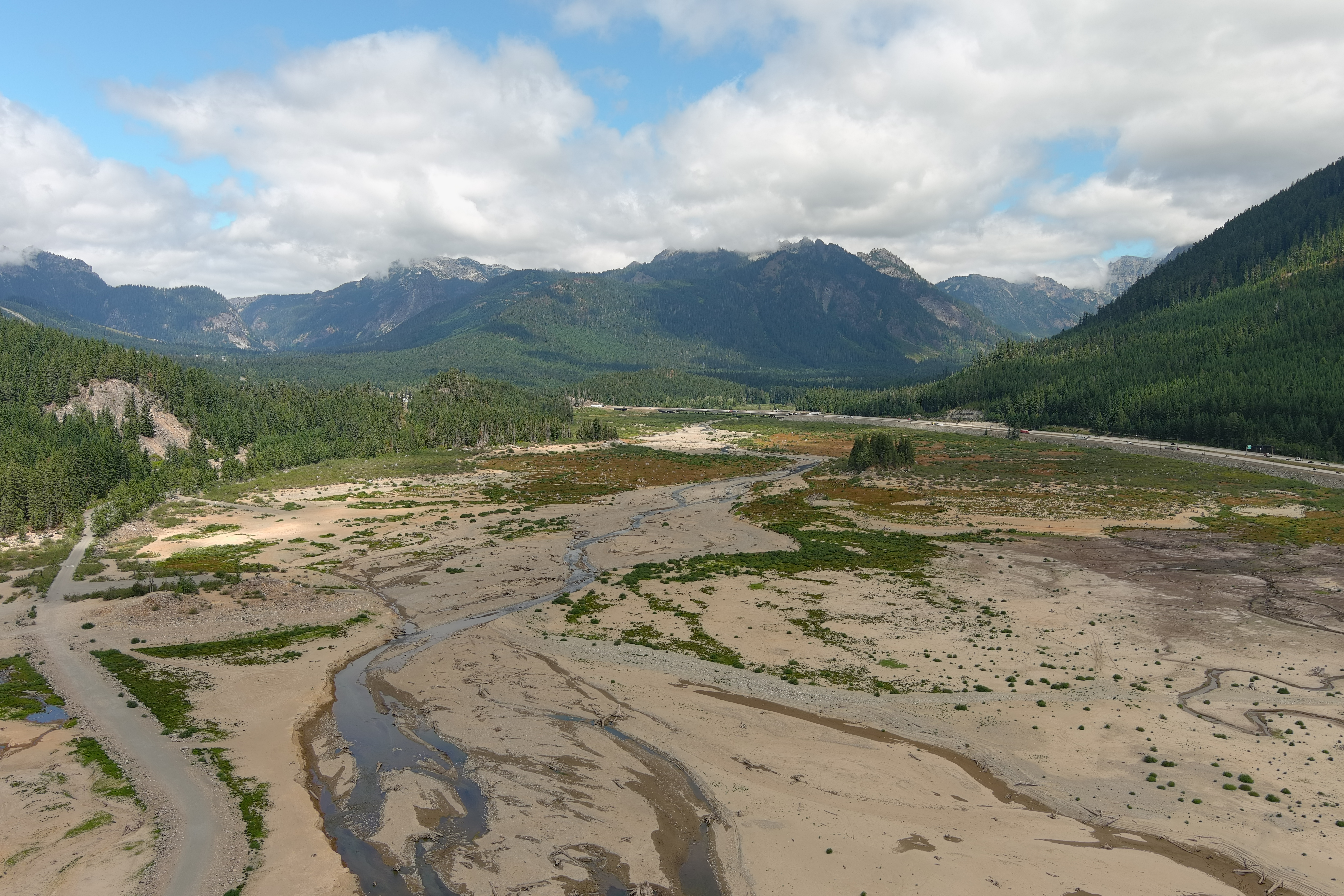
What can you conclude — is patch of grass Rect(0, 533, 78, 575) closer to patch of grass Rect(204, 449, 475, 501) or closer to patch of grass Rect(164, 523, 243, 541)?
patch of grass Rect(164, 523, 243, 541)

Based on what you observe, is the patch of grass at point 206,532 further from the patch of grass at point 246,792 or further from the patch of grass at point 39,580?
the patch of grass at point 246,792

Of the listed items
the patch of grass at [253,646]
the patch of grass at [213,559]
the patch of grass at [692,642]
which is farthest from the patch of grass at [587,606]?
the patch of grass at [213,559]

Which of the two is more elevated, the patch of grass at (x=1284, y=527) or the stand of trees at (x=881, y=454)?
the stand of trees at (x=881, y=454)

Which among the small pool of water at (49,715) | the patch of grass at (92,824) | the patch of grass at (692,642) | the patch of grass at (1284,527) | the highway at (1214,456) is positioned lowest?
the patch of grass at (692,642)

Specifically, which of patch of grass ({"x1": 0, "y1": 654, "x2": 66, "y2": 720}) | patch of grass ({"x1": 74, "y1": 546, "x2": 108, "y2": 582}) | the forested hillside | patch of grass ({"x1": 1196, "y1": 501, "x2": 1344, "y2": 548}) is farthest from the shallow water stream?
patch of grass ({"x1": 1196, "y1": 501, "x2": 1344, "y2": 548})

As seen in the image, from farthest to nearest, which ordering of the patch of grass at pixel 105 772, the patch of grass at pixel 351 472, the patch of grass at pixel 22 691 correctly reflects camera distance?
the patch of grass at pixel 351 472 → the patch of grass at pixel 22 691 → the patch of grass at pixel 105 772

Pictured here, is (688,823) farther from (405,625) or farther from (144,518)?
(144,518)
